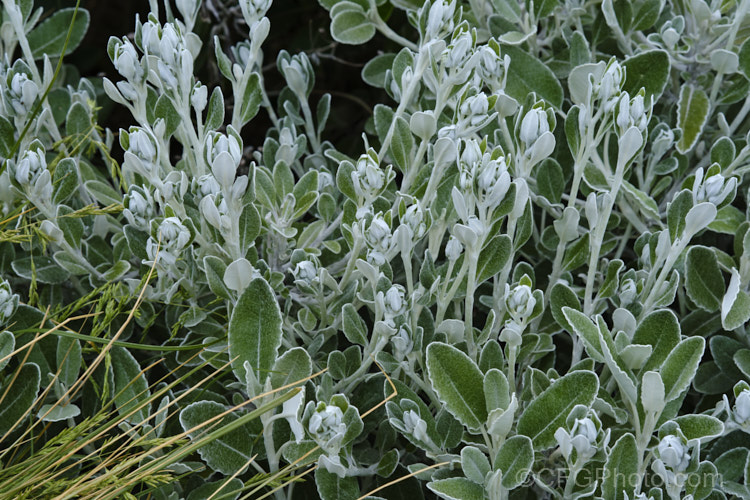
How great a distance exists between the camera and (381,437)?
984mm

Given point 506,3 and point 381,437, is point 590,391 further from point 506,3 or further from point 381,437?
point 506,3

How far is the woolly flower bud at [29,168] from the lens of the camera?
921mm

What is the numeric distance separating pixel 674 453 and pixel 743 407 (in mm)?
128

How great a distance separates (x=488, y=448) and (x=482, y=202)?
28 cm

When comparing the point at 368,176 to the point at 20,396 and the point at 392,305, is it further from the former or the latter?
the point at 20,396

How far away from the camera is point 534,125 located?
0.87 metres

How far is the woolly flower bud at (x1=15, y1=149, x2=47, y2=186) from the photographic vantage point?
92 cm

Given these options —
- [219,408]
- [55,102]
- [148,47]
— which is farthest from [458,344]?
[55,102]

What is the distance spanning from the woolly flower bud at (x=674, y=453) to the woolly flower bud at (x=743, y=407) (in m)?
0.10

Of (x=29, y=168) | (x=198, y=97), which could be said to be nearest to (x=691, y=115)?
(x=198, y=97)

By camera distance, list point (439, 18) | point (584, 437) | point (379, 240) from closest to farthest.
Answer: point (584, 437), point (379, 240), point (439, 18)

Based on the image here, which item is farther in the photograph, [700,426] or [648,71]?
[648,71]

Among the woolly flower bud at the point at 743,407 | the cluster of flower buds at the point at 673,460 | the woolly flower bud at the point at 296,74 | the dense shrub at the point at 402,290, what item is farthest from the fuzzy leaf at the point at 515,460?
the woolly flower bud at the point at 296,74

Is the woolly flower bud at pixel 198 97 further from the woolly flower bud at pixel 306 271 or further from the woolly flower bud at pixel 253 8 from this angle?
the woolly flower bud at pixel 306 271
